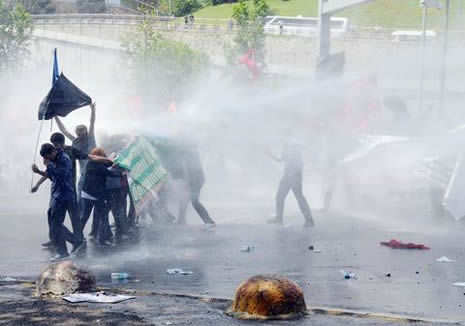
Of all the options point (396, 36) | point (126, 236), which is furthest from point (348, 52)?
point (126, 236)

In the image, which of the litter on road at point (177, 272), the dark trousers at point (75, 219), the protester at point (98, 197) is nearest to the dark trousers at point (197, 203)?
the protester at point (98, 197)

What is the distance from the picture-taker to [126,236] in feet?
50.9

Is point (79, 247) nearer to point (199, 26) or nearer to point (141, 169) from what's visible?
point (141, 169)

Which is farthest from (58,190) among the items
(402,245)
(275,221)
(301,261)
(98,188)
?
(275,221)

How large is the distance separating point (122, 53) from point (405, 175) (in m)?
35.4

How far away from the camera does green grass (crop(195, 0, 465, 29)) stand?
195 feet

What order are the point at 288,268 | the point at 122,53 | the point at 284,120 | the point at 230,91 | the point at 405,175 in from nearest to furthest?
the point at 288,268
the point at 405,175
the point at 284,120
the point at 230,91
the point at 122,53

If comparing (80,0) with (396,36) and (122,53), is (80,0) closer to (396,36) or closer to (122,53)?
(122,53)

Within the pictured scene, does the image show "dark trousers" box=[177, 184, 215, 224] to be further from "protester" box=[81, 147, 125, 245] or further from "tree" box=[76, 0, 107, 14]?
"tree" box=[76, 0, 107, 14]

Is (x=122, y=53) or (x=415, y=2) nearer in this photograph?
(x=122, y=53)

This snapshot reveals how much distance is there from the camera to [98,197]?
1523 centimetres

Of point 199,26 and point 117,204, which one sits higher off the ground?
point 199,26

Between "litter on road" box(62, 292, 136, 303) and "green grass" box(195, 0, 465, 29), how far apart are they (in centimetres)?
4056

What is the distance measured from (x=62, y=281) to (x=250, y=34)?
3153 centimetres
